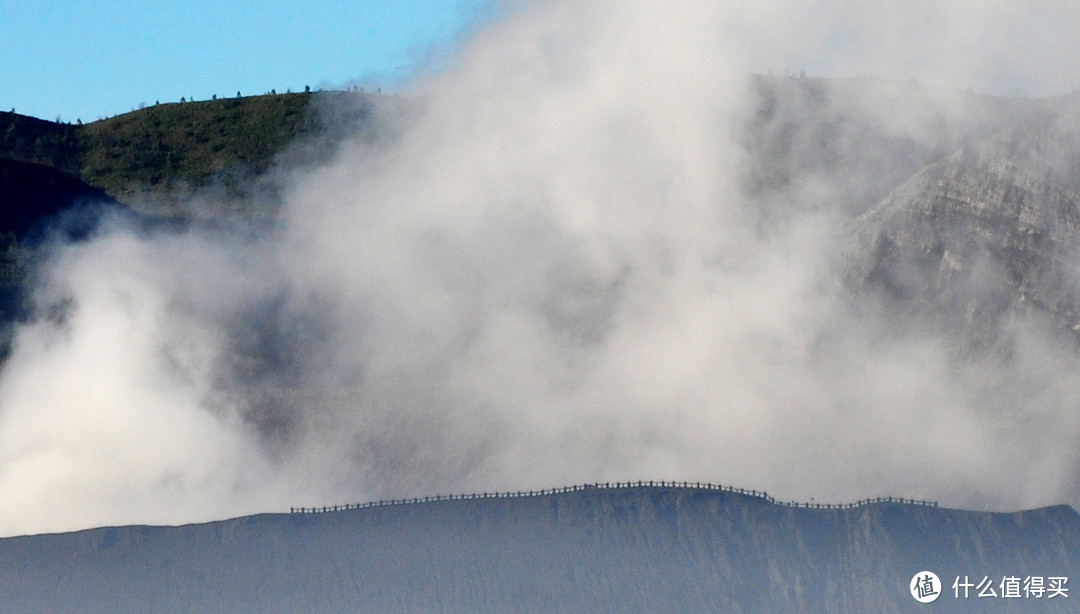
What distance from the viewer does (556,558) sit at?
88.2m

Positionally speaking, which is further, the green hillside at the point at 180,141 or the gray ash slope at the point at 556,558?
the green hillside at the point at 180,141

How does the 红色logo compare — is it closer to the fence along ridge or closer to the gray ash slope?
the gray ash slope

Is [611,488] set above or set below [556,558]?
above

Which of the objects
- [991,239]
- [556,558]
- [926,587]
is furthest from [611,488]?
[991,239]

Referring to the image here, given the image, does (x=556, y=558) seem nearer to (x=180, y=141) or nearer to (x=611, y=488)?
(x=611, y=488)

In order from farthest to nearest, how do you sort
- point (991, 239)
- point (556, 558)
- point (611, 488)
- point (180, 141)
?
point (180, 141), point (991, 239), point (611, 488), point (556, 558)

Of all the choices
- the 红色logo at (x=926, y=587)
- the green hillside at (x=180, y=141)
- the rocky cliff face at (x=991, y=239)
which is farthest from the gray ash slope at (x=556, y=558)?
the green hillside at (x=180, y=141)

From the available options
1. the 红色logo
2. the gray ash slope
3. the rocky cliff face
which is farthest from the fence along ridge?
the rocky cliff face

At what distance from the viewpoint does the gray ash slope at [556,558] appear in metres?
84.4

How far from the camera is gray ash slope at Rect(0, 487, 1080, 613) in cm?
8438

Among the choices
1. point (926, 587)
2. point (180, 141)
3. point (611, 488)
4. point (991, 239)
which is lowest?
point (926, 587)

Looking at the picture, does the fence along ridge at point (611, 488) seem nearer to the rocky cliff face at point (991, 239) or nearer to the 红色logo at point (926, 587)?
the 红色logo at point (926, 587)

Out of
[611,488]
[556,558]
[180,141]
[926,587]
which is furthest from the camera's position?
[180,141]

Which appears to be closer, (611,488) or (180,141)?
(611,488)
